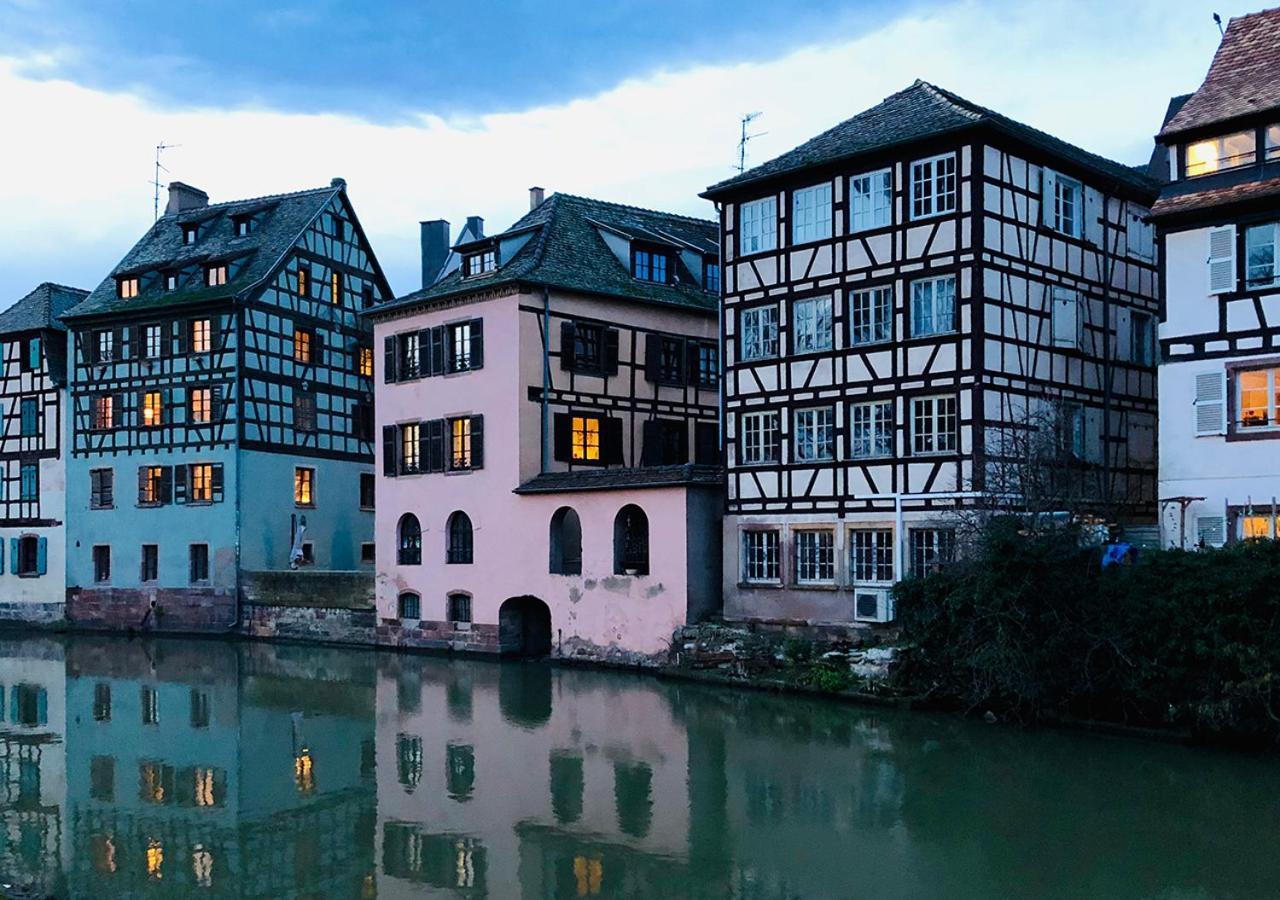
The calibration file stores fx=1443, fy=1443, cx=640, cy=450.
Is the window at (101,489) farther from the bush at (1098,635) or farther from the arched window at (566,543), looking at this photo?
the bush at (1098,635)

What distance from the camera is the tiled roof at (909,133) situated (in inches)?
1085

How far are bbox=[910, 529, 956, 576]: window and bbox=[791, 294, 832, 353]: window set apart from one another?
14.3 ft

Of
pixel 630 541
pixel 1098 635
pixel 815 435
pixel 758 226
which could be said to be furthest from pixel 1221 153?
pixel 630 541

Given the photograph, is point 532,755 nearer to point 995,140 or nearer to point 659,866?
point 659,866

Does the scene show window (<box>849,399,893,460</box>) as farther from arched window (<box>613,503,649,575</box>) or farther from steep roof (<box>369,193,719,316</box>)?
steep roof (<box>369,193,719,316</box>)

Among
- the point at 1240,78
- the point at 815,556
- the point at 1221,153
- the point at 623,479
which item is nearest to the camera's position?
the point at 1221,153

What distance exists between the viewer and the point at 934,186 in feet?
90.9

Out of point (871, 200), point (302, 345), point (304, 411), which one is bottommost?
point (304, 411)

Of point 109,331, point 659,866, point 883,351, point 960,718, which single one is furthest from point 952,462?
point 109,331

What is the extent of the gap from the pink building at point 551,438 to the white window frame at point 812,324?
11.5 feet

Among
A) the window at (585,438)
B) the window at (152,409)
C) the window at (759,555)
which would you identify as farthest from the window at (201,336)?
the window at (759,555)

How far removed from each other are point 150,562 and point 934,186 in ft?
90.2

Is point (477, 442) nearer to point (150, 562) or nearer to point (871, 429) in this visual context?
point (871, 429)

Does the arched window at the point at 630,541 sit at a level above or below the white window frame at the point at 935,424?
below
